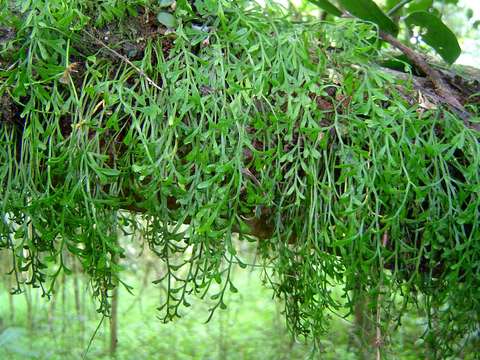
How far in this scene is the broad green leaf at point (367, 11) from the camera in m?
1.07

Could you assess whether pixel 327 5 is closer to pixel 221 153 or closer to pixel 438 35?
pixel 438 35

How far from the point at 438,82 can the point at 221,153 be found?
454mm

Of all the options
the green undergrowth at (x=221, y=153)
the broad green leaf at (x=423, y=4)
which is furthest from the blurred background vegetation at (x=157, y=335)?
the green undergrowth at (x=221, y=153)

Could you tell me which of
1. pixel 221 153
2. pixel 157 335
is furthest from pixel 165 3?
pixel 157 335

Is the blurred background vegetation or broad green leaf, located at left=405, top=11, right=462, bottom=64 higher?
broad green leaf, located at left=405, top=11, right=462, bottom=64

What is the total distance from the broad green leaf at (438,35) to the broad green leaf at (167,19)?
0.47 meters

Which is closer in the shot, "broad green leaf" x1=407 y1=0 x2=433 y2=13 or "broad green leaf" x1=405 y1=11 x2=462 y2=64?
"broad green leaf" x1=405 y1=11 x2=462 y2=64

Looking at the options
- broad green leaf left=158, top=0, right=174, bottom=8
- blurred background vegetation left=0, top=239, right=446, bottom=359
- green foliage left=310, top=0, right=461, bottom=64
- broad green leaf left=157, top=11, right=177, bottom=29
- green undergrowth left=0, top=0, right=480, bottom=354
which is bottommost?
blurred background vegetation left=0, top=239, right=446, bottom=359

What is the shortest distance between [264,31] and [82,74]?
0.26 meters

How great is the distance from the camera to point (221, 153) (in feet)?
2.46

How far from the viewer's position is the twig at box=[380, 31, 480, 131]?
94 cm

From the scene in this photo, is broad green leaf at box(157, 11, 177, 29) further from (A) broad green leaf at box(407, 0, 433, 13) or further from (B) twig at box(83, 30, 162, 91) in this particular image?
(A) broad green leaf at box(407, 0, 433, 13)

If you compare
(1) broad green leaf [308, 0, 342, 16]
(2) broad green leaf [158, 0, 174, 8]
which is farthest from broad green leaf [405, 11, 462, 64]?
(2) broad green leaf [158, 0, 174, 8]

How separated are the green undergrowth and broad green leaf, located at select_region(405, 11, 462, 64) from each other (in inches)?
9.8
